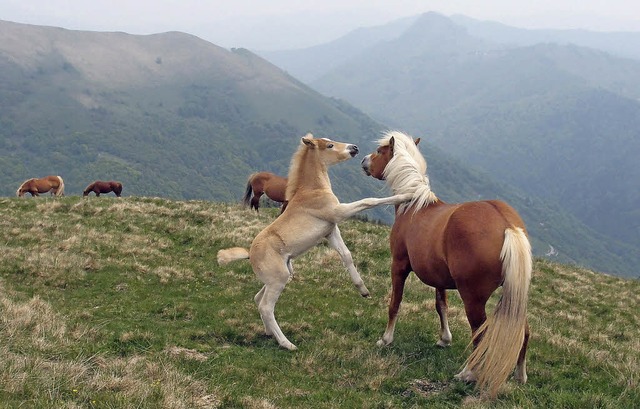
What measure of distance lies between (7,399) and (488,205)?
620cm

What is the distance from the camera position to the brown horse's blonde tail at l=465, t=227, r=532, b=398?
6543mm

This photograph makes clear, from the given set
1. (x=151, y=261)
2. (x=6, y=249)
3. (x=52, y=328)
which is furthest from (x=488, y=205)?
(x=6, y=249)

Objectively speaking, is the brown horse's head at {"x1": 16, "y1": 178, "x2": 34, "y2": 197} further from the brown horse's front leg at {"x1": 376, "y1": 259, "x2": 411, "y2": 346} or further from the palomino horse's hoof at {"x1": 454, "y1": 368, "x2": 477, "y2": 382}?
the palomino horse's hoof at {"x1": 454, "y1": 368, "x2": 477, "y2": 382}

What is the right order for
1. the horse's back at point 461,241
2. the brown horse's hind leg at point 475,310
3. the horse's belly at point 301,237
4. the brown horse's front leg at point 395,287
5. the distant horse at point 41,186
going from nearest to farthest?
1. the horse's back at point 461,241
2. the brown horse's hind leg at point 475,310
3. the brown horse's front leg at point 395,287
4. the horse's belly at point 301,237
5. the distant horse at point 41,186

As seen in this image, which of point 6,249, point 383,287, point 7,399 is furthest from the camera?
point 6,249

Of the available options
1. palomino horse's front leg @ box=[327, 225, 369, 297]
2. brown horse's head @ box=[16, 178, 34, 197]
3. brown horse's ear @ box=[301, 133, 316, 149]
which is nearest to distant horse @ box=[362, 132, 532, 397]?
palomino horse's front leg @ box=[327, 225, 369, 297]

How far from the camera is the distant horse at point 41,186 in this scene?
2967 cm

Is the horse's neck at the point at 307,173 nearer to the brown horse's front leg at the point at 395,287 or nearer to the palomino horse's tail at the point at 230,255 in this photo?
the palomino horse's tail at the point at 230,255

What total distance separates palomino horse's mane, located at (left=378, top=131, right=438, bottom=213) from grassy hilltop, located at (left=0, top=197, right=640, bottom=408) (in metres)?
2.58

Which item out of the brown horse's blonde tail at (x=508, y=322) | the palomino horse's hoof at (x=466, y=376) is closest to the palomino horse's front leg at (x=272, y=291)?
the palomino horse's hoof at (x=466, y=376)

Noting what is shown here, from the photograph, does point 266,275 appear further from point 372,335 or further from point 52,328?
point 52,328

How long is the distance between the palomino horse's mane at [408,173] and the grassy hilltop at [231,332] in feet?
8.46

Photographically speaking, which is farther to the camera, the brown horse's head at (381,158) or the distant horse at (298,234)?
the brown horse's head at (381,158)

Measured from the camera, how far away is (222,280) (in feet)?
43.0
